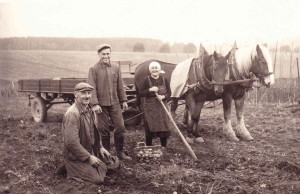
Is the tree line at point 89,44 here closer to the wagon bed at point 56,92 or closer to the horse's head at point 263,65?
the wagon bed at point 56,92

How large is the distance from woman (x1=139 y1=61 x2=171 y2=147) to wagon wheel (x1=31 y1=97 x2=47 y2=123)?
12.9 ft

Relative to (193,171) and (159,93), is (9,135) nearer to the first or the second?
(159,93)

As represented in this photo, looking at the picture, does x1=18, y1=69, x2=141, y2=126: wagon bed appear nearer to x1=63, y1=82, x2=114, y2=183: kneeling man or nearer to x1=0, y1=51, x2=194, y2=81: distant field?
x1=63, y1=82, x2=114, y2=183: kneeling man

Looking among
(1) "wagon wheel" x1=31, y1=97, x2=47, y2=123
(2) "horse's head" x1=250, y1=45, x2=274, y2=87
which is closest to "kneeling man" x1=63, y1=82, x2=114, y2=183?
(2) "horse's head" x1=250, y1=45, x2=274, y2=87

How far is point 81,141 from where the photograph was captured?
4.09 meters

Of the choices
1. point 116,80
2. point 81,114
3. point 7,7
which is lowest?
point 81,114

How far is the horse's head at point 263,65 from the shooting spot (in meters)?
6.09

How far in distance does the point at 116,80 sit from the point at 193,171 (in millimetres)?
1811

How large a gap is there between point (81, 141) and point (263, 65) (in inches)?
148

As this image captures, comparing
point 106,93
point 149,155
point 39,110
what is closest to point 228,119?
point 149,155

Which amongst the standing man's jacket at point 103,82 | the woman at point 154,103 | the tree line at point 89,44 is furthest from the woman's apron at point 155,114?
the tree line at point 89,44

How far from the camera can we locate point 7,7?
16.0ft

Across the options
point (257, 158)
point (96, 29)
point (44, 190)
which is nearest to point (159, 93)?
point (257, 158)

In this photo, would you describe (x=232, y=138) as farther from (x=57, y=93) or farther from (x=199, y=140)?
(x=57, y=93)
